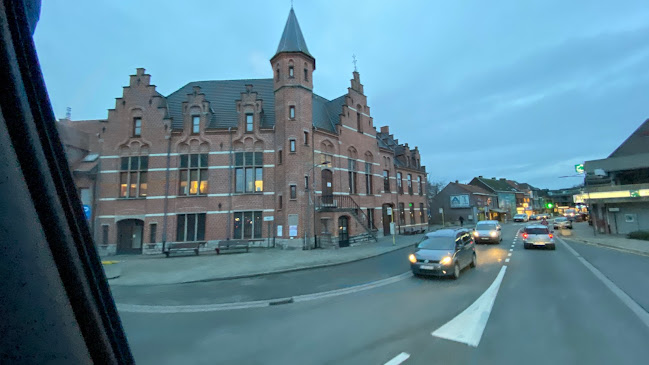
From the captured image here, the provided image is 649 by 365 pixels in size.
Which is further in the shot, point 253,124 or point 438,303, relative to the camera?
point 253,124

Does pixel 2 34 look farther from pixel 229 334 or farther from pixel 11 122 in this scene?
pixel 229 334

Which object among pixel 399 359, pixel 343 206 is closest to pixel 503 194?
pixel 343 206

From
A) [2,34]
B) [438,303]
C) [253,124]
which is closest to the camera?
[2,34]

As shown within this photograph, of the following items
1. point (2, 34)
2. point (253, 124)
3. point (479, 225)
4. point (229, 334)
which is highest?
point (253, 124)

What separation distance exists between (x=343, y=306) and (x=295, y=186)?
13.8 m

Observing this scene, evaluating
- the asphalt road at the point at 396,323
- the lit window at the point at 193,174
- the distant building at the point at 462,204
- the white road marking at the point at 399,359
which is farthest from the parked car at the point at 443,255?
the distant building at the point at 462,204

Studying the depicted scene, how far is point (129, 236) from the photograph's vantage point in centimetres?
2166

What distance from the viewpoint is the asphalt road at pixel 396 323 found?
518 cm

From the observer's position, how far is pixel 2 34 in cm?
89

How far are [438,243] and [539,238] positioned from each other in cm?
1100

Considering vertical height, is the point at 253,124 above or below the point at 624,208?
above

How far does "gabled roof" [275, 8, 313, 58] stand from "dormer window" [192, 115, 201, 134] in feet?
27.7

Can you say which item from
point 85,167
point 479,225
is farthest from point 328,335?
point 85,167

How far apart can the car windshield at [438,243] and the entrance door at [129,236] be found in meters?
21.0
